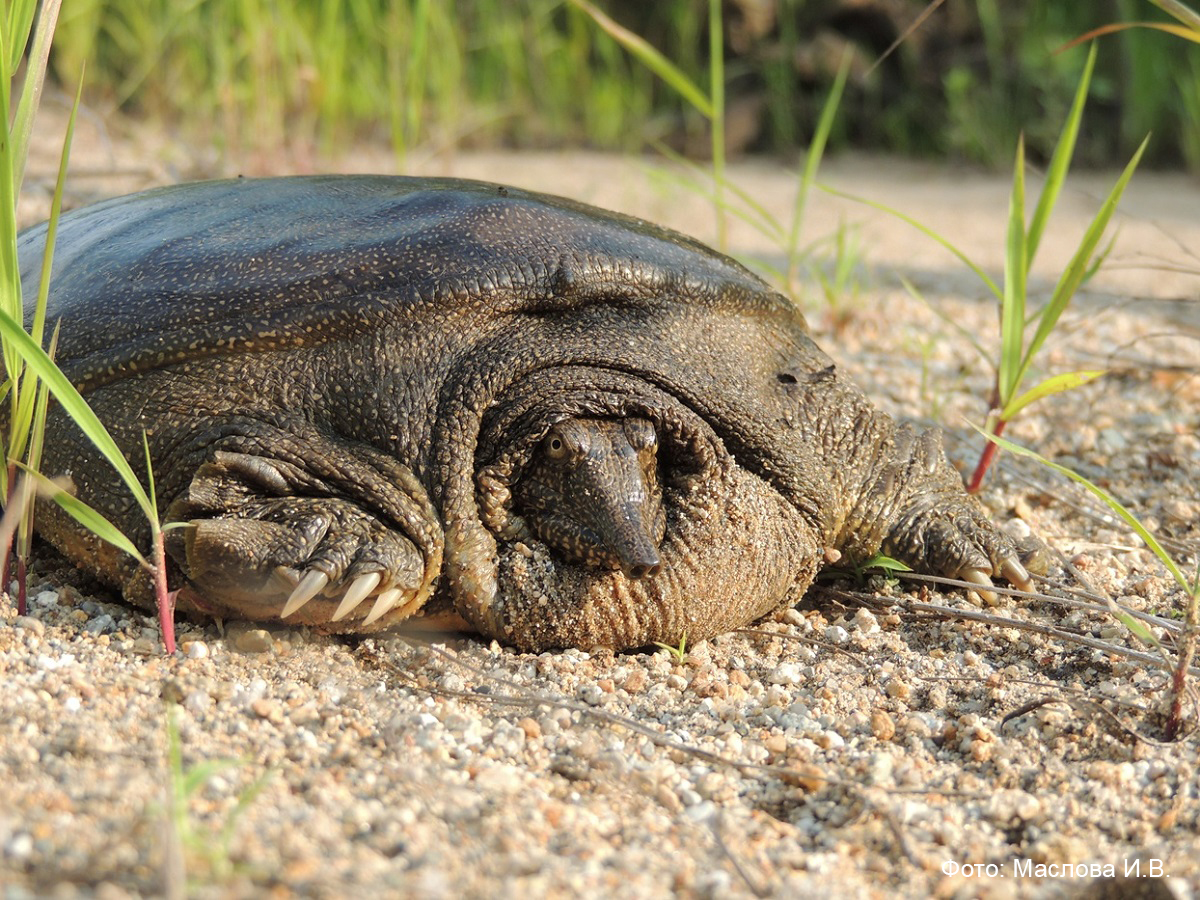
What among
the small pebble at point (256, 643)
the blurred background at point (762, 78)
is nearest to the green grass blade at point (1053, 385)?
the small pebble at point (256, 643)

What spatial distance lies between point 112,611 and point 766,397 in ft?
4.12

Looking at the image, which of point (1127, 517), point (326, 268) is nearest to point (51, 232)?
point (326, 268)

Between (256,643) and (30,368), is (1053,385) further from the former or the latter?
(30,368)

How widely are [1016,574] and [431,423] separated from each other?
118cm

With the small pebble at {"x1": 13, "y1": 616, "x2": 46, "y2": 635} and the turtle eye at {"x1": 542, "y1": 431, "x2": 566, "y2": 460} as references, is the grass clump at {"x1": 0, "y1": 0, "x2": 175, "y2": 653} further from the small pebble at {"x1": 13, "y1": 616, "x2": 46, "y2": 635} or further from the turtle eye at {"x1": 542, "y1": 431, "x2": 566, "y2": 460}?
the turtle eye at {"x1": 542, "y1": 431, "x2": 566, "y2": 460}

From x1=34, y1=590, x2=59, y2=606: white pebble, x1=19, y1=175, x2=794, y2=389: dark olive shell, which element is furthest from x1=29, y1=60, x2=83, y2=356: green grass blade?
x1=34, y1=590, x2=59, y2=606: white pebble

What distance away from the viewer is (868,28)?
7926 millimetres

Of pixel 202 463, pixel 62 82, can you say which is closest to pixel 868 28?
pixel 62 82

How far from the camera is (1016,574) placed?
231 cm

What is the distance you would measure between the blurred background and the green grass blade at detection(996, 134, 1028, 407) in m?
3.82

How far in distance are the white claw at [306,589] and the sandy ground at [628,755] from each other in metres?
0.11

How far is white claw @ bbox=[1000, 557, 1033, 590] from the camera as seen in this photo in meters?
2.31

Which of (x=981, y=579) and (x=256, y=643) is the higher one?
(x=981, y=579)

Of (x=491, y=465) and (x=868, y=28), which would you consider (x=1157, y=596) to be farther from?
(x=868, y=28)
